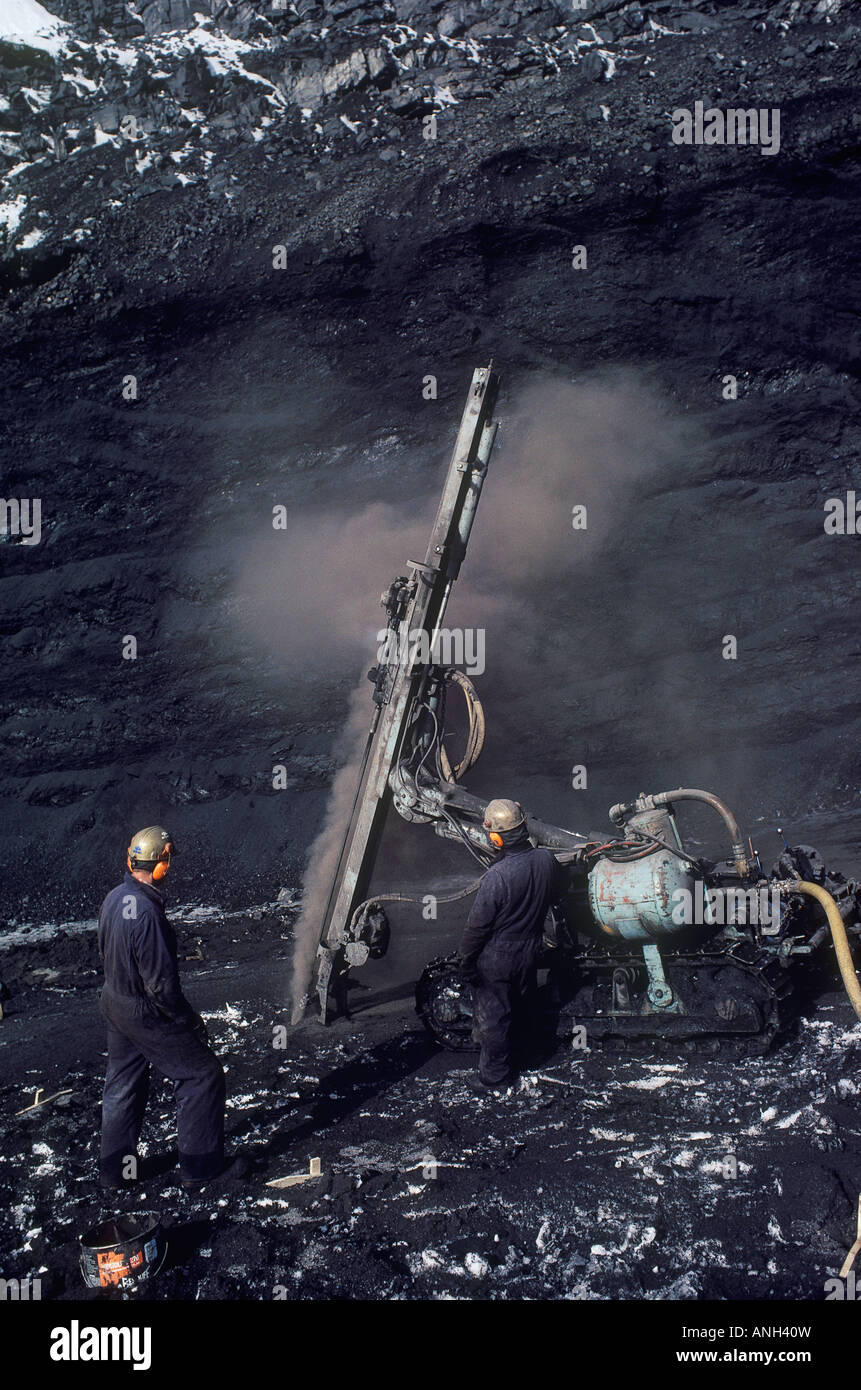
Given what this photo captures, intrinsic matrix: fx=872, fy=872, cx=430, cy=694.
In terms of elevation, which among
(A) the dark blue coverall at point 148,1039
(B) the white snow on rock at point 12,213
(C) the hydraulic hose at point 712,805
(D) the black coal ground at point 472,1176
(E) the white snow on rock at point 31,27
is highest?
(E) the white snow on rock at point 31,27

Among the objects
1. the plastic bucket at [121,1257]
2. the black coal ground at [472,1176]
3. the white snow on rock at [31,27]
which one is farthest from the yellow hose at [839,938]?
the white snow on rock at [31,27]

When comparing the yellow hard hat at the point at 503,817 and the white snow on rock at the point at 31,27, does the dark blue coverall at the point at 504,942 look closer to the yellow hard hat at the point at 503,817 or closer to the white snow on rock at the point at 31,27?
the yellow hard hat at the point at 503,817

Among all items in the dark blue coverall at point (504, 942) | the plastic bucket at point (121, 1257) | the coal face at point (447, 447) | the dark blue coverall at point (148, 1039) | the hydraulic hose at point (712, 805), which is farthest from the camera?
the coal face at point (447, 447)

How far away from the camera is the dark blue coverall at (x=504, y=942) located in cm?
532

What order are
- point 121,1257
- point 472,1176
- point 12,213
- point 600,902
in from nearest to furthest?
1. point 121,1257
2. point 472,1176
3. point 600,902
4. point 12,213

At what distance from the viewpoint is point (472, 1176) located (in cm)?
457

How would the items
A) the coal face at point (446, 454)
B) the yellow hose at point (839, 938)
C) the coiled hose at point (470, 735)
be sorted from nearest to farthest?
1. the yellow hose at point (839, 938)
2. the coiled hose at point (470, 735)
3. the coal face at point (446, 454)

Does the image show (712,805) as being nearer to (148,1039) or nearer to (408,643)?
(408,643)

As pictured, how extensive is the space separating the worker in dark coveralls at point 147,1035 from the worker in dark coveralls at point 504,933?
1.62 m

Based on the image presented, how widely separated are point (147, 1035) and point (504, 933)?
2.11 meters

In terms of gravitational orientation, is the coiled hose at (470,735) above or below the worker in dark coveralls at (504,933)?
above

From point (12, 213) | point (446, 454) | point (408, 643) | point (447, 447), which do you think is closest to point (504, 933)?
point (408, 643)

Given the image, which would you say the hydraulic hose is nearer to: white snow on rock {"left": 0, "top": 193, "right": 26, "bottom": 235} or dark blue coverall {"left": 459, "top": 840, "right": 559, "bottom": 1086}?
dark blue coverall {"left": 459, "top": 840, "right": 559, "bottom": 1086}
